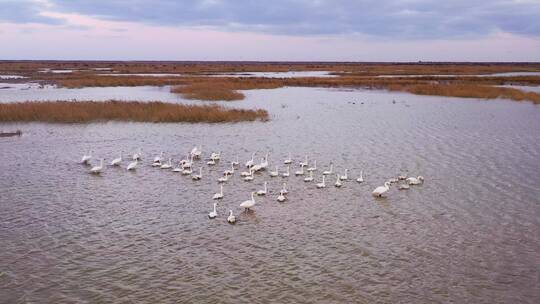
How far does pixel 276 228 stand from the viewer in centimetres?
1762

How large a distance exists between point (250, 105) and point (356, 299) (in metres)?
39.8

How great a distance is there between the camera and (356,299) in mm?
12867

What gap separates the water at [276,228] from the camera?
1349 cm

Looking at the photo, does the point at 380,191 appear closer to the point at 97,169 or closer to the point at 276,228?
the point at 276,228

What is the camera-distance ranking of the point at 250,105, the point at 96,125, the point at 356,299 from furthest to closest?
the point at 250,105, the point at 96,125, the point at 356,299

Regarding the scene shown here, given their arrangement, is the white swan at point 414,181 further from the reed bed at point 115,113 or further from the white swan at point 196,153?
the reed bed at point 115,113

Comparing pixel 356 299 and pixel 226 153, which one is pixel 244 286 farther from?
pixel 226 153

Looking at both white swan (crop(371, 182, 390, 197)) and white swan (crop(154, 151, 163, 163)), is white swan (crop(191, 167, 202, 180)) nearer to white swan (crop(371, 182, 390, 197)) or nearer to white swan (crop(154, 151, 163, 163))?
white swan (crop(154, 151, 163, 163))

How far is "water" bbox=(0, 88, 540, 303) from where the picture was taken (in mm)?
13492

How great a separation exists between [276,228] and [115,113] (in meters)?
26.7

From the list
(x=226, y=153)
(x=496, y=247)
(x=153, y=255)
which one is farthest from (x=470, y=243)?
(x=226, y=153)

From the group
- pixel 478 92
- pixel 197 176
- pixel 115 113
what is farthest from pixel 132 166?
pixel 478 92

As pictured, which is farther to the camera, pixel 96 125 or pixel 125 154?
pixel 96 125

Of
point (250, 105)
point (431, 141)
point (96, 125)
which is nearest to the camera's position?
point (431, 141)
